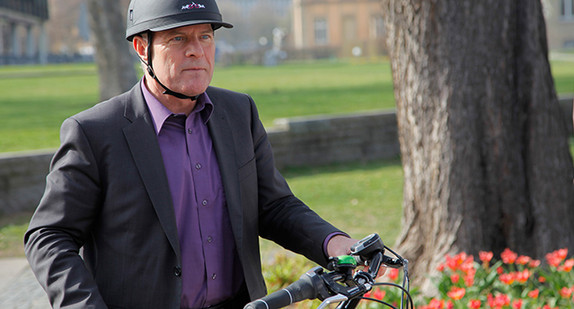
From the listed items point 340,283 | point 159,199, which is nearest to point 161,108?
point 159,199

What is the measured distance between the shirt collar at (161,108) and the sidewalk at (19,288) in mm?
3650

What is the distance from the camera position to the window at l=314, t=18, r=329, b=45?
82.8 m

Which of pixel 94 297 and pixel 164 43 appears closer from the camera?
pixel 94 297

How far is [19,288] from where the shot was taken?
6020 mm

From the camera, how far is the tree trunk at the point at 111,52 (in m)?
15.8

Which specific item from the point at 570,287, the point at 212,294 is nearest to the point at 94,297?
the point at 212,294

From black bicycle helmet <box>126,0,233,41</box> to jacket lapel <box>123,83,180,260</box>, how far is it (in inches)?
11.4

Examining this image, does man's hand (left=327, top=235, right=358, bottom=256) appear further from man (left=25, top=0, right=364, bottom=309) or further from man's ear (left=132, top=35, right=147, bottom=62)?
man's ear (left=132, top=35, right=147, bottom=62)

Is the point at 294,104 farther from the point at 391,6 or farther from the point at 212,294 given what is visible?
the point at 212,294

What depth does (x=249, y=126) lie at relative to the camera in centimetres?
260

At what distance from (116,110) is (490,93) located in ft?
10.7

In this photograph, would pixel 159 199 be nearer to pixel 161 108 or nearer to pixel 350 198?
pixel 161 108

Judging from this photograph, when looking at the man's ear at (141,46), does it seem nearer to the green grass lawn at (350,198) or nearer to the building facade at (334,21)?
the green grass lawn at (350,198)

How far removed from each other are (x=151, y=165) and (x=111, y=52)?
560 inches
